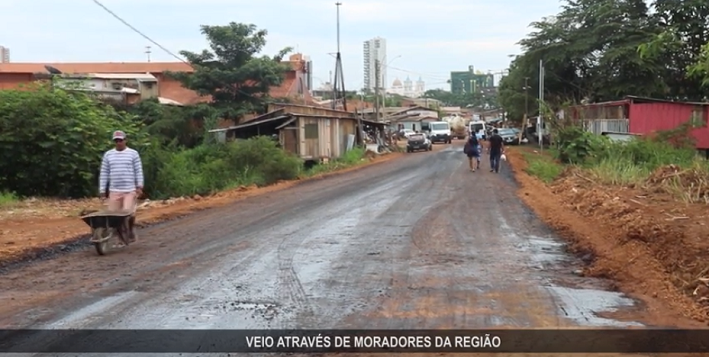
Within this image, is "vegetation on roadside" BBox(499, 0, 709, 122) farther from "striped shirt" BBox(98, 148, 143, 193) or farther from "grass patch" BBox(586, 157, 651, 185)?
"striped shirt" BBox(98, 148, 143, 193)

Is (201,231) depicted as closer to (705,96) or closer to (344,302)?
(344,302)

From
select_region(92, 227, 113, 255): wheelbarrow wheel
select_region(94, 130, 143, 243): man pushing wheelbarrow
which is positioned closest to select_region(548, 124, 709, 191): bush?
select_region(94, 130, 143, 243): man pushing wheelbarrow

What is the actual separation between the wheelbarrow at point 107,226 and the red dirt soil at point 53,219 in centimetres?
95

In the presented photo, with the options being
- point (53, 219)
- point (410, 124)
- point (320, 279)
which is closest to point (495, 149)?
point (53, 219)

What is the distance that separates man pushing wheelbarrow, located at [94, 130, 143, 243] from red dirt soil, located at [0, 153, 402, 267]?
128 cm

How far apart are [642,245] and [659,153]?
17.2m

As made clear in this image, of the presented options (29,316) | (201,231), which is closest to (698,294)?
(29,316)

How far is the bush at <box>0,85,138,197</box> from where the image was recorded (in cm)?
2212

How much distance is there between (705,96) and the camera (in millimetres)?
51656

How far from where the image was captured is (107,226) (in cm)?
A: 1139

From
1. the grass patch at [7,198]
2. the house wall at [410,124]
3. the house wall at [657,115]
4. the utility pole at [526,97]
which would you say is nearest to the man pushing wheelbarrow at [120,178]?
the grass patch at [7,198]

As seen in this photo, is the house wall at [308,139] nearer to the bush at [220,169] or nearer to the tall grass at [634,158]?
the bush at [220,169]

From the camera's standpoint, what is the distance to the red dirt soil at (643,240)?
27.3ft

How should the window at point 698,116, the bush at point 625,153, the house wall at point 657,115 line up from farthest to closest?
1. the house wall at point 657,115
2. the window at point 698,116
3. the bush at point 625,153
